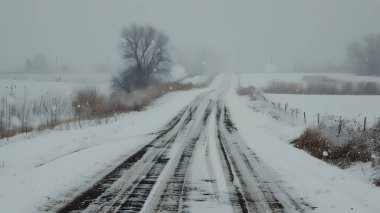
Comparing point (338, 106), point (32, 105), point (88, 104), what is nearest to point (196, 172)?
point (88, 104)

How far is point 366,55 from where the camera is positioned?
102 meters

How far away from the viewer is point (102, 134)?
51.4 ft

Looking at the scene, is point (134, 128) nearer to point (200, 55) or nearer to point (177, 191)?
point (177, 191)

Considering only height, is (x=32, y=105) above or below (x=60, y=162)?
above

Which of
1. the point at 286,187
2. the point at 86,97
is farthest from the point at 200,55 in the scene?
the point at 286,187

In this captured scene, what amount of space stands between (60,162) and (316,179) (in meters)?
6.20

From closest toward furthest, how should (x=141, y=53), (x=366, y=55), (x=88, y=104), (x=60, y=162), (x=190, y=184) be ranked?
1. (x=190, y=184)
2. (x=60, y=162)
3. (x=88, y=104)
4. (x=141, y=53)
5. (x=366, y=55)

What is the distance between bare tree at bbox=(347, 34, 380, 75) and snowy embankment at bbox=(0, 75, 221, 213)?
93199 mm

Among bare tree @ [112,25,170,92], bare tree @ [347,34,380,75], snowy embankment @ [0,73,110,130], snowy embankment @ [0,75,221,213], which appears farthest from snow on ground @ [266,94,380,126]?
bare tree @ [347,34,380,75]

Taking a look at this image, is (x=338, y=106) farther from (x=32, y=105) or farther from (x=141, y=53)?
(x=141, y=53)

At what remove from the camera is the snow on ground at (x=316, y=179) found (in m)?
7.15

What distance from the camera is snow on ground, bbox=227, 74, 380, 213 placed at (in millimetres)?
7150

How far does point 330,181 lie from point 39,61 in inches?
5954

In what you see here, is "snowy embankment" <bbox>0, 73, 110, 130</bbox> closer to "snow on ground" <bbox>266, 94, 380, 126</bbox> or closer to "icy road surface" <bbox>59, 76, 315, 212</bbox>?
"icy road surface" <bbox>59, 76, 315, 212</bbox>
